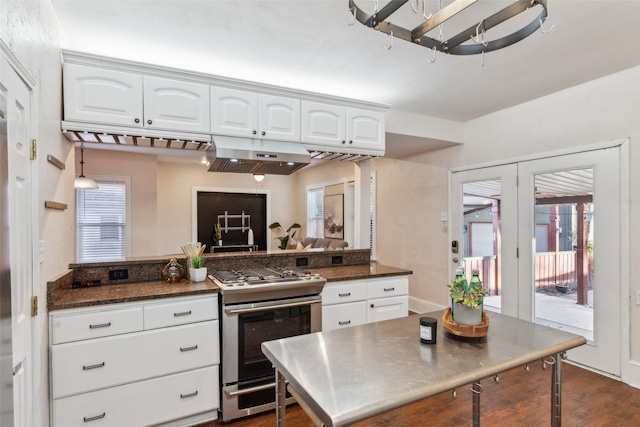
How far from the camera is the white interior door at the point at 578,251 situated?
2.83 meters

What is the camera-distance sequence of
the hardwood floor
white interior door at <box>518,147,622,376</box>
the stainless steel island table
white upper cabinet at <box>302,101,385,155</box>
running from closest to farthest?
the stainless steel island table
the hardwood floor
white interior door at <box>518,147,622,376</box>
white upper cabinet at <box>302,101,385,155</box>

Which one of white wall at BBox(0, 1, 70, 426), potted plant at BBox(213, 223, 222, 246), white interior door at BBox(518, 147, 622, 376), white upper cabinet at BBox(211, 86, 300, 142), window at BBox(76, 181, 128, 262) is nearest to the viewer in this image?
white wall at BBox(0, 1, 70, 426)

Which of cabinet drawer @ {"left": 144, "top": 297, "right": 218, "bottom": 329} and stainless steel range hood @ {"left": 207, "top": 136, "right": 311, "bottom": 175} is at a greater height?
stainless steel range hood @ {"left": 207, "top": 136, "right": 311, "bottom": 175}

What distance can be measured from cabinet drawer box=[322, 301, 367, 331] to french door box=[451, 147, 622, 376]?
6.17 ft

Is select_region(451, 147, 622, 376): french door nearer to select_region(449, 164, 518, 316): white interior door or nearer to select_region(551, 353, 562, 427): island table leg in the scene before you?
select_region(449, 164, 518, 316): white interior door

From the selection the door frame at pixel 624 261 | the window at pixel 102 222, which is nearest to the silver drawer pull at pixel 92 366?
the window at pixel 102 222

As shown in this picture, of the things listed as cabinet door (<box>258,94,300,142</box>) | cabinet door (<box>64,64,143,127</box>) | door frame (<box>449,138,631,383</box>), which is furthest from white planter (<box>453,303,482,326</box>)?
cabinet door (<box>64,64,143,127</box>)

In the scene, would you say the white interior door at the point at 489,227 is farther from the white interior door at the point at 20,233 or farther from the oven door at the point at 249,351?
the white interior door at the point at 20,233

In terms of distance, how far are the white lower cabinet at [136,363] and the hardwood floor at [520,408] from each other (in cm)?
32

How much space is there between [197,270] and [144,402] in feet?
2.87

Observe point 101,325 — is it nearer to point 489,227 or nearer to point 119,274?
point 119,274

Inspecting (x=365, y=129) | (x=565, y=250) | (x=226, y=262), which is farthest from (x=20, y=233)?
(x=565, y=250)

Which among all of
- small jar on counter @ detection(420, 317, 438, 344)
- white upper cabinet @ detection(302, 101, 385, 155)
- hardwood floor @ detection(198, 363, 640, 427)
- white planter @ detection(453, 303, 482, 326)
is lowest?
hardwood floor @ detection(198, 363, 640, 427)

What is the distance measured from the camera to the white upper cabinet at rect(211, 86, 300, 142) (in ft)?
8.56
